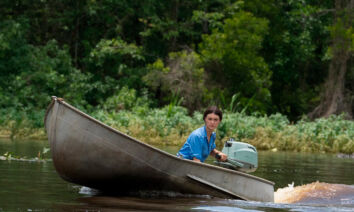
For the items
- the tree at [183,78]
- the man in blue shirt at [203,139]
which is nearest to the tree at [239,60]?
the tree at [183,78]

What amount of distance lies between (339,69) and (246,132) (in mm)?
8598

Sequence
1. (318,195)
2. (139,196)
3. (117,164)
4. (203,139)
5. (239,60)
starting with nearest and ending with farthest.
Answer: (117,164), (139,196), (203,139), (318,195), (239,60)

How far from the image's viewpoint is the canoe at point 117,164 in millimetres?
8258

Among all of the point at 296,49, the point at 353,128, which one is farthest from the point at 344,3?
the point at 353,128

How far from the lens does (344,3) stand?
28.8 meters

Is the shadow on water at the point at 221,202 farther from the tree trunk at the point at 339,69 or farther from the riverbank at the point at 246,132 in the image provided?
the tree trunk at the point at 339,69

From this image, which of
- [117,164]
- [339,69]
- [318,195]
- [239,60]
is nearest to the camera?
[117,164]

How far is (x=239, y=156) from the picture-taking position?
30.7ft

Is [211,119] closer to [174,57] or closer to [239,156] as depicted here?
[239,156]

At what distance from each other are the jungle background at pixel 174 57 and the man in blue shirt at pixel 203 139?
1469 centimetres

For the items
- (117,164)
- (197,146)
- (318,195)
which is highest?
(197,146)

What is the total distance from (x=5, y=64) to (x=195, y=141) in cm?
2140

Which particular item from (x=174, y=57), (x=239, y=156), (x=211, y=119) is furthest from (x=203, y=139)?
(x=174, y=57)

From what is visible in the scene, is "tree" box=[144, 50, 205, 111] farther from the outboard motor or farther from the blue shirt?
the blue shirt
